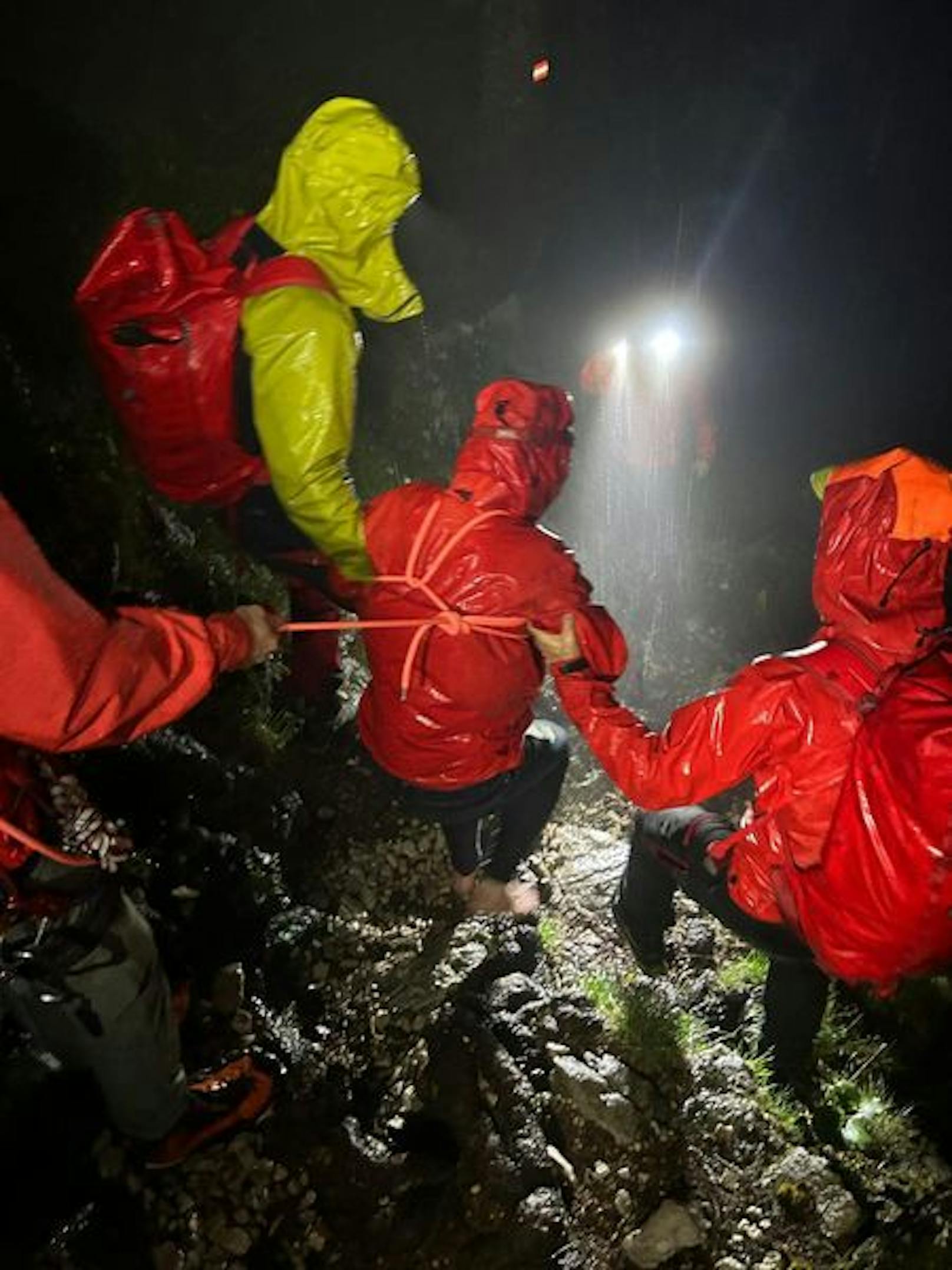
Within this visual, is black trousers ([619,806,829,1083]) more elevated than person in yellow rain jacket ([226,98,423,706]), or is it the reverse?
person in yellow rain jacket ([226,98,423,706])

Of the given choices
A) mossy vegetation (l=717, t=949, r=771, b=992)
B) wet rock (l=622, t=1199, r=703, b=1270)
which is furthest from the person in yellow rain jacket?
mossy vegetation (l=717, t=949, r=771, b=992)

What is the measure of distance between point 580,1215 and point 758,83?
57.0ft

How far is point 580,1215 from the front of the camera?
9.93 ft

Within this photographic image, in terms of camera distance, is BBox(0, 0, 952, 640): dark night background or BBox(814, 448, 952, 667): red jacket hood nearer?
BBox(814, 448, 952, 667): red jacket hood

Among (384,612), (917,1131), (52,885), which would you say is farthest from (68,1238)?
(917,1131)

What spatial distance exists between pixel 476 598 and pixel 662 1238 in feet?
8.73

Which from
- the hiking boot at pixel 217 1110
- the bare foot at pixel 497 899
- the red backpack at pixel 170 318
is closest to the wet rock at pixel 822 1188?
the bare foot at pixel 497 899

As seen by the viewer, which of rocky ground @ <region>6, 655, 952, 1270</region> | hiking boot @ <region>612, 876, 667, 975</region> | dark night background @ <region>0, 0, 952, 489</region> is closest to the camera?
rocky ground @ <region>6, 655, 952, 1270</region>

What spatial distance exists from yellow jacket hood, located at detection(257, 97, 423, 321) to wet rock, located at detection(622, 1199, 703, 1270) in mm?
4279

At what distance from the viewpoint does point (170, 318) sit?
127 inches

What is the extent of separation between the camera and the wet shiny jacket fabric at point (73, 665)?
1479 mm

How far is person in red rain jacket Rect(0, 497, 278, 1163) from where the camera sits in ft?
5.02

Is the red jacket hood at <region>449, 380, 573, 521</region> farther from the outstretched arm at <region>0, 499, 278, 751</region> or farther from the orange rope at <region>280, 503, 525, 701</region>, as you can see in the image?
the outstretched arm at <region>0, 499, 278, 751</region>

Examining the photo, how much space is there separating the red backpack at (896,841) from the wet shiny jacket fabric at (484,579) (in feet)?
3.78
